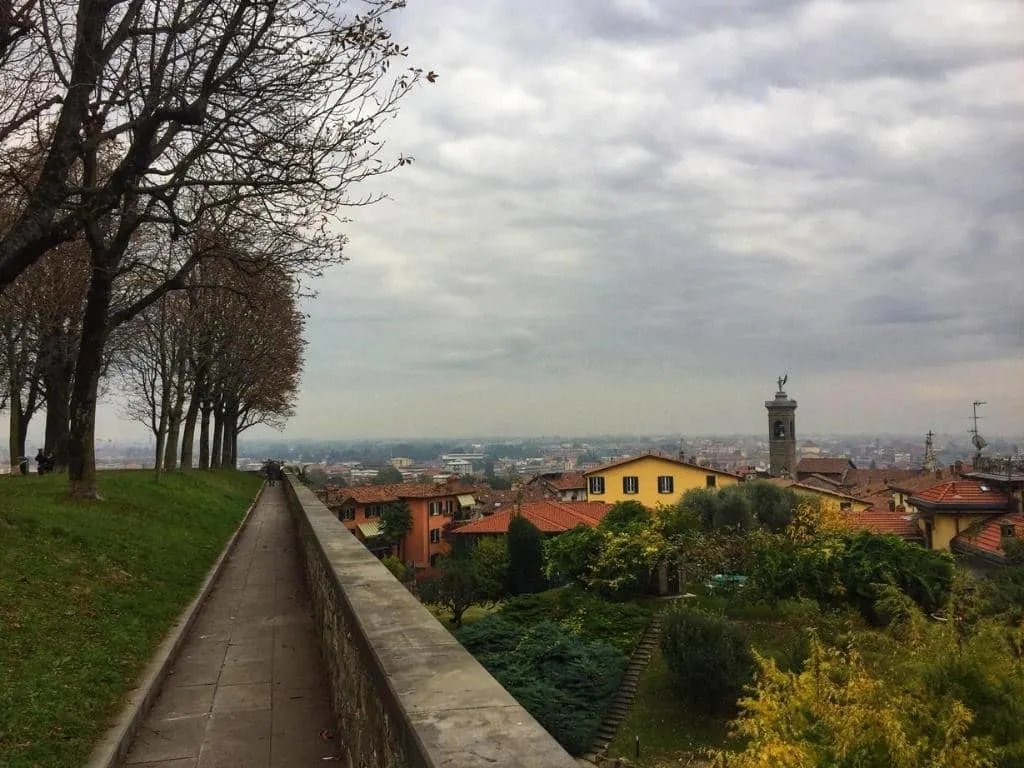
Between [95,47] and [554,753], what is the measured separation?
9663 millimetres

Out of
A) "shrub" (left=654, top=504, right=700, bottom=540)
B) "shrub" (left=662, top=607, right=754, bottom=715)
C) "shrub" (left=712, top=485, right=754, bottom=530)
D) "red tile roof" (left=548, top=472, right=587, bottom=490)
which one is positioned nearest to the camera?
"shrub" (left=662, top=607, right=754, bottom=715)

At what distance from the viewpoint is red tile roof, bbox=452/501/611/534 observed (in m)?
40.6

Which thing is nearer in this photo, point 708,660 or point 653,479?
point 708,660

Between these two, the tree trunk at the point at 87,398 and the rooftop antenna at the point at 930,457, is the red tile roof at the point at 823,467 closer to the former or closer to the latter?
the rooftop antenna at the point at 930,457

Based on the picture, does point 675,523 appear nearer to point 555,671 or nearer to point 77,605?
point 555,671

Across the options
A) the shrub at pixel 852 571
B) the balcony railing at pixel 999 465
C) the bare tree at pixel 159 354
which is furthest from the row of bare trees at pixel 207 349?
the balcony railing at pixel 999 465

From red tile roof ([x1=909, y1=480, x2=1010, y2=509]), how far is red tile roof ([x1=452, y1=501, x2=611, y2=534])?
51.5 ft

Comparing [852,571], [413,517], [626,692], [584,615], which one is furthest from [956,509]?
[413,517]

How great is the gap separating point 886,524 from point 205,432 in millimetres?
33135

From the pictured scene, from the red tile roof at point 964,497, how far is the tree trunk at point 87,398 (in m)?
32.2

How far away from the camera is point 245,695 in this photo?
224 inches

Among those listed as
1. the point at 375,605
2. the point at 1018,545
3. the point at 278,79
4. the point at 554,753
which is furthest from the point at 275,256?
the point at 1018,545

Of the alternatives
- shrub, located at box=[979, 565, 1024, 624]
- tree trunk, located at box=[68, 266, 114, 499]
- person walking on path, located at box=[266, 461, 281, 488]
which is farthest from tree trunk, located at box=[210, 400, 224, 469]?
shrub, located at box=[979, 565, 1024, 624]

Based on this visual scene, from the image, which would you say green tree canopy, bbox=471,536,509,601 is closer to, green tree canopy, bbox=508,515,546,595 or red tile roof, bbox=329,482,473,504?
green tree canopy, bbox=508,515,546,595
